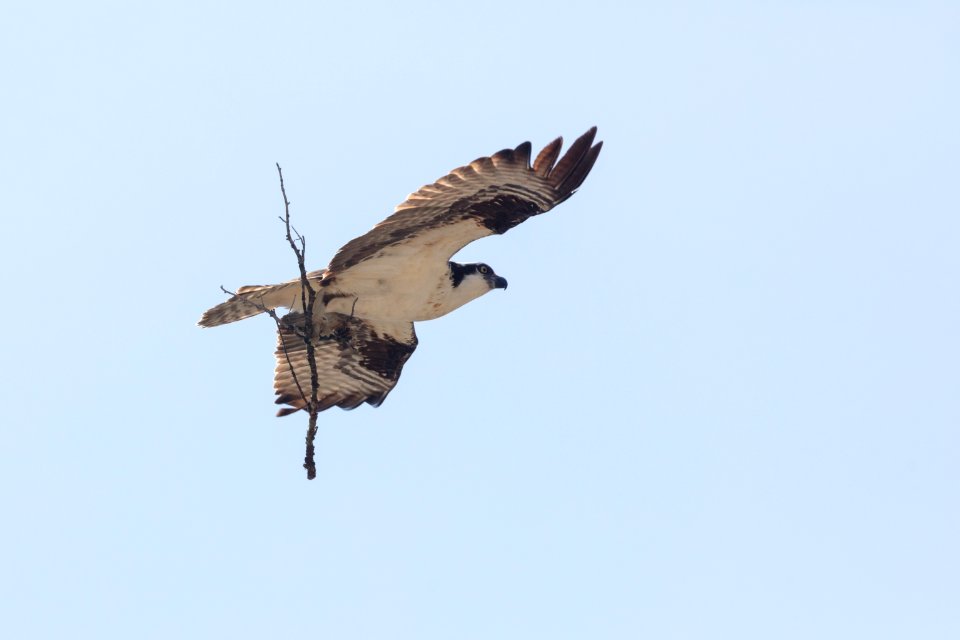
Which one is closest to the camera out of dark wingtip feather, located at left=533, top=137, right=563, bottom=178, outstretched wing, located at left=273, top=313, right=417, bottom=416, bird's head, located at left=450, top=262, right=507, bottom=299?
dark wingtip feather, located at left=533, top=137, right=563, bottom=178

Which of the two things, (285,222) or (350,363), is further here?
(350,363)

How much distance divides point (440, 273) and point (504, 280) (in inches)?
26.9

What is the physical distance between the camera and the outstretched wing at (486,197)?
32.6 feet

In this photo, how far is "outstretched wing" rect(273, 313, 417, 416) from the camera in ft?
40.6

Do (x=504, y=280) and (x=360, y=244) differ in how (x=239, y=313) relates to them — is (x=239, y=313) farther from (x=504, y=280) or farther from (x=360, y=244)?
(x=504, y=280)

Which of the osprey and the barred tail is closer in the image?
the osprey

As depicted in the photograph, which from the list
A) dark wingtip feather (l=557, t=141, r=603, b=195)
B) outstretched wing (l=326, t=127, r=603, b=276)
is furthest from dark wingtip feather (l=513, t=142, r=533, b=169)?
dark wingtip feather (l=557, t=141, r=603, b=195)

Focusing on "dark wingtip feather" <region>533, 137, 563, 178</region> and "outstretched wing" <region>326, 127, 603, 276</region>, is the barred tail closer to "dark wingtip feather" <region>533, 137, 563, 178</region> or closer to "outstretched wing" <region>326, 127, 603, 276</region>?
"outstretched wing" <region>326, 127, 603, 276</region>

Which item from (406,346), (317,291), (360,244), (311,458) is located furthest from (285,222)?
(406,346)

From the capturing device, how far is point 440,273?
35.3 ft

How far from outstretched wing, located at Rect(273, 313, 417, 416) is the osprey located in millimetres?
189

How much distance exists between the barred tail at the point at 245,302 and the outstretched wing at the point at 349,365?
5.26 feet

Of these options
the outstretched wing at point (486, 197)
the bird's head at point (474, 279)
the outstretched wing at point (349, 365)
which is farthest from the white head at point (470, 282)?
the outstretched wing at point (349, 365)

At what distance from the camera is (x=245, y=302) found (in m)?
10.5
